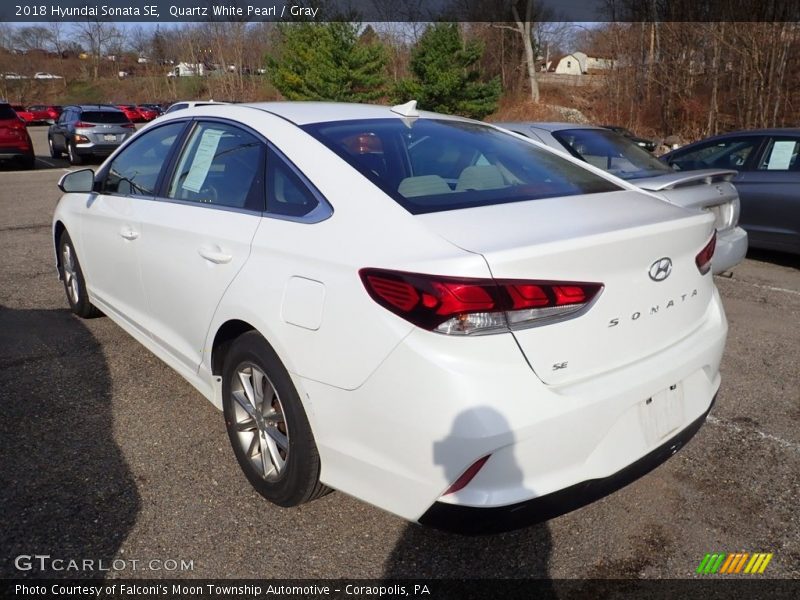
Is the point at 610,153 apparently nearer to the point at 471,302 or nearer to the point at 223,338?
the point at 223,338

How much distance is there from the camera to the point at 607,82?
28.9 m

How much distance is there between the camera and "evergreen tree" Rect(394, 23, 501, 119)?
90.5 feet

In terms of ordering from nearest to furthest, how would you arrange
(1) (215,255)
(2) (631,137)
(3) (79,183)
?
(1) (215,255) < (3) (79,183) < (2) (631,137)

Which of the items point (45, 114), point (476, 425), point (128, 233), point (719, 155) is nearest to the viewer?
point (476, 425)

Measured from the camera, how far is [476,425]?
1880mm

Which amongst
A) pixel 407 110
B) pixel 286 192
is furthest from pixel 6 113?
pixel 286 192

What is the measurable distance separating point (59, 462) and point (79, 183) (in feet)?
6.20

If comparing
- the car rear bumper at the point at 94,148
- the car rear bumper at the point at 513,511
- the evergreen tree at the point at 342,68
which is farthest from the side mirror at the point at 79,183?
the evergreen tree at the point at 342,68

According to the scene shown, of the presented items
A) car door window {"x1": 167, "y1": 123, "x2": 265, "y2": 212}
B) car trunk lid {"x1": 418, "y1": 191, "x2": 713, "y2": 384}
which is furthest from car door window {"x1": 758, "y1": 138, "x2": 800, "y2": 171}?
car door window {"x1": 167, "y1": 123, "x2": 265, "y2": 212}

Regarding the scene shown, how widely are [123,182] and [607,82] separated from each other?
28.6 metres

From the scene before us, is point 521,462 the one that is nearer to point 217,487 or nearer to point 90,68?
point 217,487

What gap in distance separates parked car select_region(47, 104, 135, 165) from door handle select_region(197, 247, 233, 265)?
16167 mm

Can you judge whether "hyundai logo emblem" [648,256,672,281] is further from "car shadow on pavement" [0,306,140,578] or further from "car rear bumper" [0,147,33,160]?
"car rear bumper" [0,147,33,160]

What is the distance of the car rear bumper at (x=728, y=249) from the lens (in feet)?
16.4
